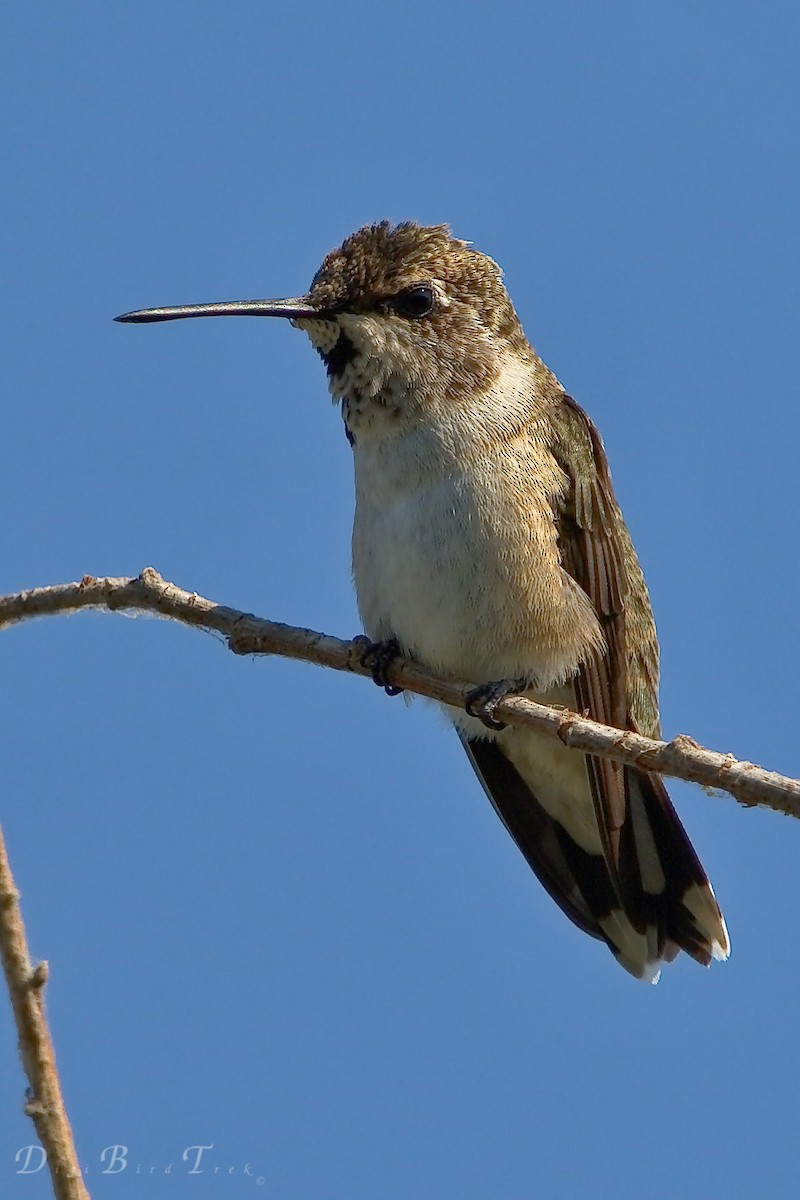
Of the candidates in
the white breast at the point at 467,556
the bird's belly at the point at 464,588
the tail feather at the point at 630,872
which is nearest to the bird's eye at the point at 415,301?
the white breast at the point at 467,556

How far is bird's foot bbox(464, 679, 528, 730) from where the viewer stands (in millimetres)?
5305

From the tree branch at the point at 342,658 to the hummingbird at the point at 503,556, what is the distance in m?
0.36

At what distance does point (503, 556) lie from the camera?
543 cm

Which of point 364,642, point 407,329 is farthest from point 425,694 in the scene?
point 407,329

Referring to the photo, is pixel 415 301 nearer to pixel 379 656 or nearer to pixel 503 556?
pixel 503 556

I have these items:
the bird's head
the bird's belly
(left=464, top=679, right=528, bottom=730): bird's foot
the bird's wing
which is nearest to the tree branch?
(left=464, top=679, right=528, bottom=730): bird's foot

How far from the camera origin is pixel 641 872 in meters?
6.14

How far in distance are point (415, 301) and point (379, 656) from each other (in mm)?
1477

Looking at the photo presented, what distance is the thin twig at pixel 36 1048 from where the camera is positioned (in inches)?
98.2

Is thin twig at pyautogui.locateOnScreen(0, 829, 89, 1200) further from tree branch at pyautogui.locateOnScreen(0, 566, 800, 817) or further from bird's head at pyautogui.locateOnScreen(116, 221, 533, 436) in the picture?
bird's head at pyautogui.locateOnScreen(116, 221, 533, 436)

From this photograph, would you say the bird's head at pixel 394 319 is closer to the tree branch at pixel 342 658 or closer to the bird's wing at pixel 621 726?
the bird's wing at pixel 621 726

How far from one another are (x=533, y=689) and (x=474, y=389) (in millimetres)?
1176

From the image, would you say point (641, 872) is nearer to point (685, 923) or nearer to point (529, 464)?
point (685, 923)

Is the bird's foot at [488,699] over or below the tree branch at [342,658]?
over
